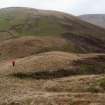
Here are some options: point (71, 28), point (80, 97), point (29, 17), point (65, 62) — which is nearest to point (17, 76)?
point (65, 62)

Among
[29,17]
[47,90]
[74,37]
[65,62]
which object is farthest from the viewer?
[29,17]

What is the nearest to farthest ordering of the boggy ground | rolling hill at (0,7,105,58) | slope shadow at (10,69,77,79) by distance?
the boggy ground
slope shadow at (10,69,77,79)
rolling hill at (0,7,105,58)

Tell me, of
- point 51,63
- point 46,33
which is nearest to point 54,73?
point 51,63

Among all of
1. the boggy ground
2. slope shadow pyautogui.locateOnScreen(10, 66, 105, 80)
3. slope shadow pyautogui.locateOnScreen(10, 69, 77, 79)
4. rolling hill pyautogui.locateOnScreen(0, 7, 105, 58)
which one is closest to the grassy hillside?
rolling hill pyautogui.locateOnScreen(0, 7, 105, 58)

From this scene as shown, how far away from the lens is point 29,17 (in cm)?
16838

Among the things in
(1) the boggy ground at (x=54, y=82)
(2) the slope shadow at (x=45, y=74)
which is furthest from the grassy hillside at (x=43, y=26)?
(2) the slope shadow at (x=45, y=74)

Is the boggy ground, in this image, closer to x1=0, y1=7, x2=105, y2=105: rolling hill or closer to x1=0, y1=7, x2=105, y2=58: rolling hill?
x1=0, y1=7, x2=105, y2=105: rolling hill

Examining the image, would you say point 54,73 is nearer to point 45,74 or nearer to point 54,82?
point 45,74

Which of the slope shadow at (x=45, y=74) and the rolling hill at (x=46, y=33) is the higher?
the slope shadow at (x=45, y=74)

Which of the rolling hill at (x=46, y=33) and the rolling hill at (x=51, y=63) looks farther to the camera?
the rolling hill at (x=46, y=33)

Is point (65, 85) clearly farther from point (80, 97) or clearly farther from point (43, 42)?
point (43, 42)

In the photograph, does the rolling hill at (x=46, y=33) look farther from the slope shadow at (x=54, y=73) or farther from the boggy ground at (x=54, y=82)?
the slope shadow at (x=54, y=73)

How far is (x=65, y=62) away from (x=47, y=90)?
88.3 ft

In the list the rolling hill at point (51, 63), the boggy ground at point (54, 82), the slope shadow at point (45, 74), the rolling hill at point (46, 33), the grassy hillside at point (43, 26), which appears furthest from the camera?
the grassy hillside at point (43, 26)
